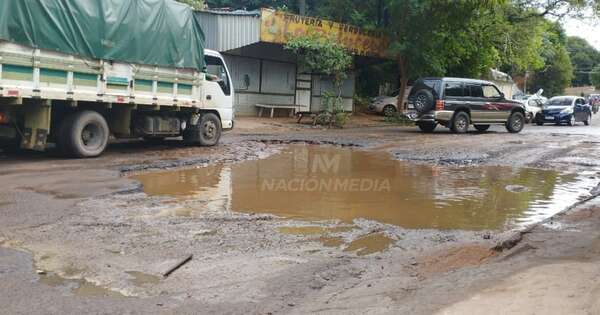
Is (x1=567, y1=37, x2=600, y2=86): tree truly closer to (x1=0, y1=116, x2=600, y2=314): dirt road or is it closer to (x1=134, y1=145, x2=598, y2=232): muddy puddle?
(x1=134, y1=145, x2=598, y2=232): muddy puddle

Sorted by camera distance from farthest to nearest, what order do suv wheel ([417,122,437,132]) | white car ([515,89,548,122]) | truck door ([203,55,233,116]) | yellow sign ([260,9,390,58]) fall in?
white car ([515,89,548,122]), yellow sign ([260,9,390,58]), suv wheel ([417,122,437,132]), truck door ([203,55,233,116])

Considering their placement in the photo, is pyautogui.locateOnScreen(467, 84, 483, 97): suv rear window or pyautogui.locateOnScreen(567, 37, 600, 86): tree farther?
pyautogui.locateOnScreen(567, 37, 600, 86): tree

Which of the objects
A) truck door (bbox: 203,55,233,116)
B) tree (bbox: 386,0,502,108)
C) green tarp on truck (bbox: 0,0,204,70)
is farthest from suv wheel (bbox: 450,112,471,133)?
green tarp on truck (bbox: 0,0,204,70)

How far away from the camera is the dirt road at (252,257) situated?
3.94 meters

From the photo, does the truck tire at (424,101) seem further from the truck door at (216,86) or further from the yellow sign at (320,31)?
the truck door at (216,86)

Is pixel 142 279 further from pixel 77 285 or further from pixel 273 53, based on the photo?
pixel 273 53

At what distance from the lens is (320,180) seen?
993 centimetres

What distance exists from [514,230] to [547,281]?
110 inches

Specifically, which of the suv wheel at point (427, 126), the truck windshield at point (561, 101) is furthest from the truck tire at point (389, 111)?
the truck windshield at point (561, 101)

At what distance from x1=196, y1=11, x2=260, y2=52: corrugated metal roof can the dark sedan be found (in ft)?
53.5

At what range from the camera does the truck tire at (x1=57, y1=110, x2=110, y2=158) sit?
1086 cm

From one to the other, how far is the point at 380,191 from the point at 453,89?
11687 mm

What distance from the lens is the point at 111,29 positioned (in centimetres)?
1121

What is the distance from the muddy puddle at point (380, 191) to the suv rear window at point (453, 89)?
7.77 metres
